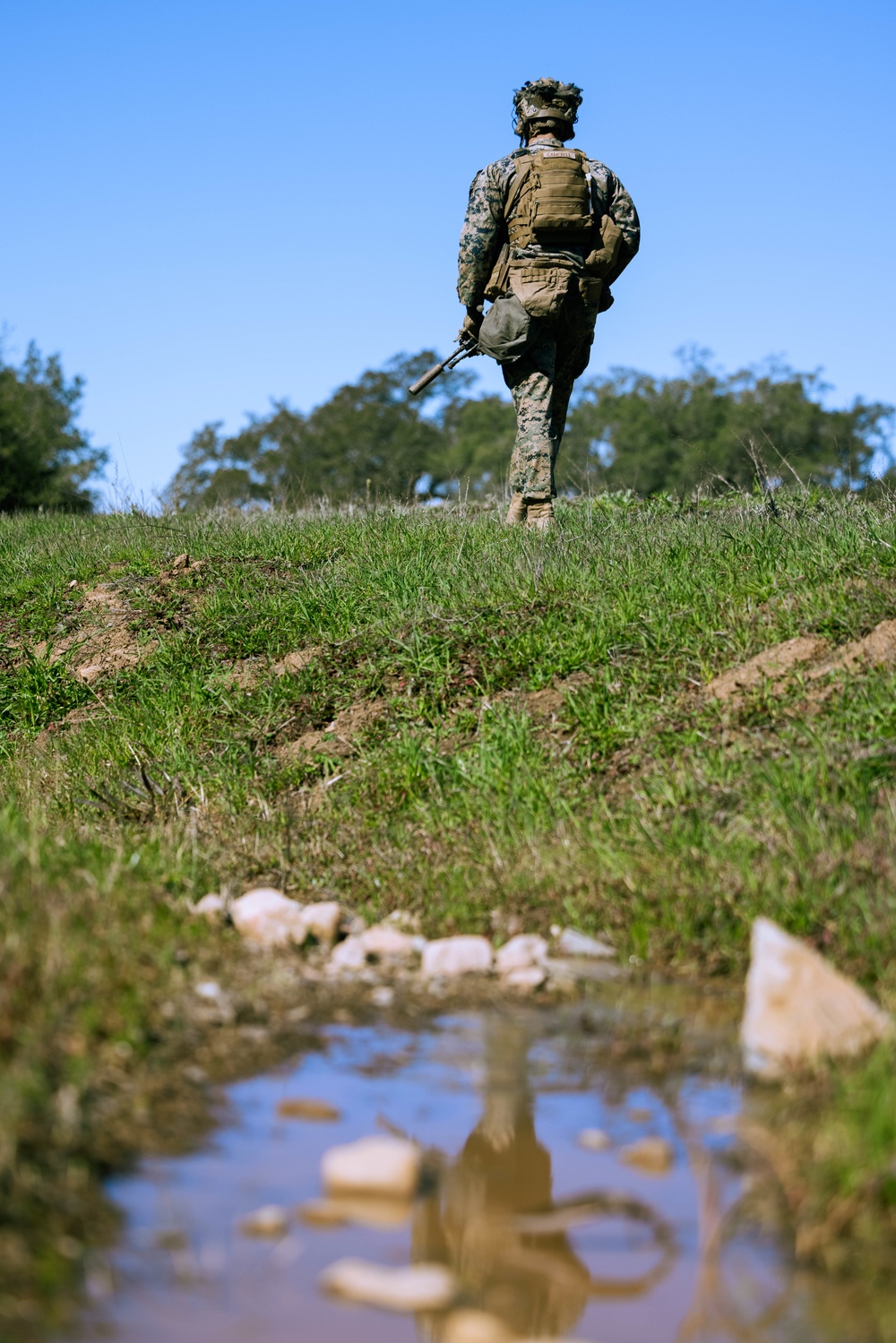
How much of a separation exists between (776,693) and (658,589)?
1.23 metres

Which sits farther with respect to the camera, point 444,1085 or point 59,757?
point 59,757

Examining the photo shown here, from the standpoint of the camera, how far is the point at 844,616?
16.8ft

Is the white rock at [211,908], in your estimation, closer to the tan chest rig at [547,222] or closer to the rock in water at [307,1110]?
the rock in water at [307,1110]

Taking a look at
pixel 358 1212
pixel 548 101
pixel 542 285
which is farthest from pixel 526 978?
pixel 548 101

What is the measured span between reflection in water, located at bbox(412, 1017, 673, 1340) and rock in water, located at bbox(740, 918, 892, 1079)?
0.54m

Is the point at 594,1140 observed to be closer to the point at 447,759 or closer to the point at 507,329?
the point at 447,759

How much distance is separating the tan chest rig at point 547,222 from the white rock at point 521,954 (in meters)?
5.86

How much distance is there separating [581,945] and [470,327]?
659 cm

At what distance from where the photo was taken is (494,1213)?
2.07 meters

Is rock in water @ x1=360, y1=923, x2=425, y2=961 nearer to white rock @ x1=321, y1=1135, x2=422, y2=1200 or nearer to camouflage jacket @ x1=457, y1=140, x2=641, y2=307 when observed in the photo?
white rock @ x1=321, y1=1135, x2=422, y2=1200

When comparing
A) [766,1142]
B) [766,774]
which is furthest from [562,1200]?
[766,774]

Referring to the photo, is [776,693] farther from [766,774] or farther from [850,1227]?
[850,1227]

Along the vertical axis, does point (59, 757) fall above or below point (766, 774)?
above

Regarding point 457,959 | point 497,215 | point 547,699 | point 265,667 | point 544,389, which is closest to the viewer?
point 457,959
